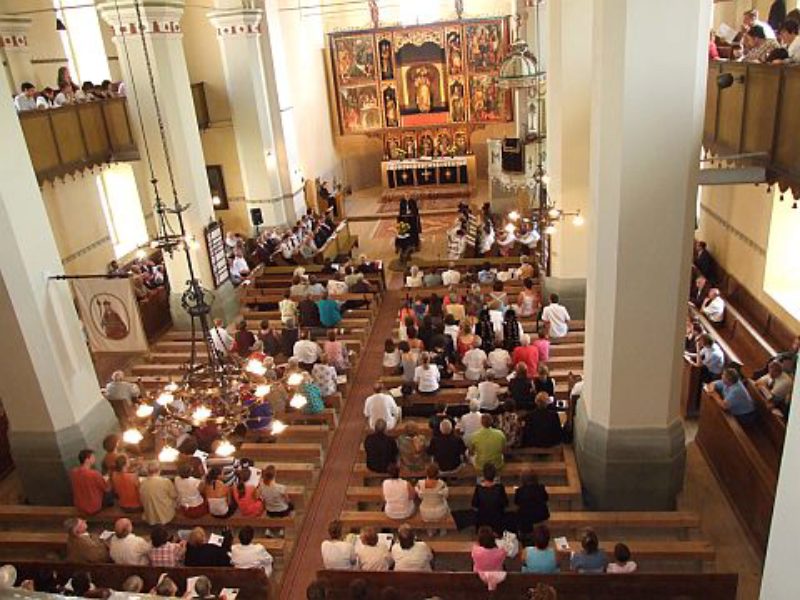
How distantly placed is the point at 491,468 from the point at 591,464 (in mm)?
1499

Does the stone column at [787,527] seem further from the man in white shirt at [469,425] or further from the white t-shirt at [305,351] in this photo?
the white t-shirt at [305,351]

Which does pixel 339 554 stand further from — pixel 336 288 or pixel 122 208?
pixel 122 208

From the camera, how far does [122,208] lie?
55.8ft

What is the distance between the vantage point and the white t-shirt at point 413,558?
6.37 meters

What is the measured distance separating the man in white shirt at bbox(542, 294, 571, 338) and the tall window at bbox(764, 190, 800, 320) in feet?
10.1

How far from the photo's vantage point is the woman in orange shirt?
786 cm

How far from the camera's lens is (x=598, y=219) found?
6738 mm

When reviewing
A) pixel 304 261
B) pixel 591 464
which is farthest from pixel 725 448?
pixel 304 261

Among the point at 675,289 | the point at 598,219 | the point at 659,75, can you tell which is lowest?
the point at 675,289

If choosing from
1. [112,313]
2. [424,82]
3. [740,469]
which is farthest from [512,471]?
[424,82]

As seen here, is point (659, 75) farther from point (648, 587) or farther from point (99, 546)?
point (99, 546)

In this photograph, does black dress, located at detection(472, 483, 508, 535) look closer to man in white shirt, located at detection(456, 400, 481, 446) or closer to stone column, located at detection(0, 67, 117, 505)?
man in white shirt, located at detection(456, 400, 481, 446)

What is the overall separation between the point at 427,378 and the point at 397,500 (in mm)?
2506

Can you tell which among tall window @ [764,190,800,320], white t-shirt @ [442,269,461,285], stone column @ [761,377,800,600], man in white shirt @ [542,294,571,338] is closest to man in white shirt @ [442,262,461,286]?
white t-shirt @ [442,269,461,285]
